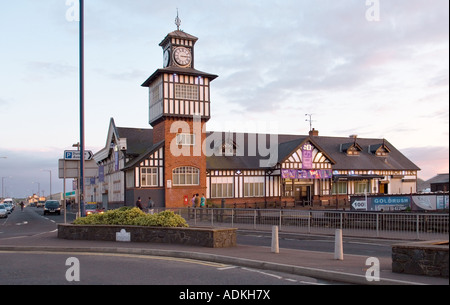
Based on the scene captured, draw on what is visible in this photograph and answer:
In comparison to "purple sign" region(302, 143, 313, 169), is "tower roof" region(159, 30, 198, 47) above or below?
above

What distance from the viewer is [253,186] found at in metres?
46.8

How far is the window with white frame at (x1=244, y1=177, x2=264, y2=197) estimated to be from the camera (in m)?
46.4

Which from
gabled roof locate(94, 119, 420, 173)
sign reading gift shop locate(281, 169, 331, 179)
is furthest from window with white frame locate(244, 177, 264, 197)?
sign reading gift shop locate(281, 169, 331, 179)

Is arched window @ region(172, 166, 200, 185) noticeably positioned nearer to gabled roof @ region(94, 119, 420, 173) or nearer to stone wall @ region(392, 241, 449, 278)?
gabled roof @ region(94, 119, 420, 173)

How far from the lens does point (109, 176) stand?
5341 centimetres

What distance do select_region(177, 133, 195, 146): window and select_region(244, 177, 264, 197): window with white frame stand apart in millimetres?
7481

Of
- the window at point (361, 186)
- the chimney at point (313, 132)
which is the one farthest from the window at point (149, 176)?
the chimney at point (313, 132)

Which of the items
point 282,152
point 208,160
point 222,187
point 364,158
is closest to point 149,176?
point 208,160

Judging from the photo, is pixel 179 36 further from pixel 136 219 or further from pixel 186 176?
pixel 136 219

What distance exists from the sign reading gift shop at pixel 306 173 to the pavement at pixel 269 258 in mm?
31381

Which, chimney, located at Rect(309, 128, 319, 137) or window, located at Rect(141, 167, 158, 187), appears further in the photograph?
chimney, located at Rect(309, 128, 319, 137)

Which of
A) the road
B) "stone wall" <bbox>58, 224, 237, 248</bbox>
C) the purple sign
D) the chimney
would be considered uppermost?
the chimney
